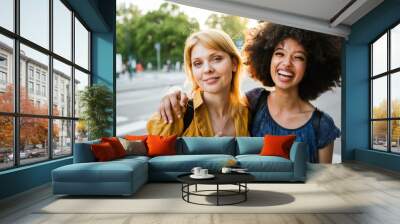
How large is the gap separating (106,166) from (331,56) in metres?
5.80

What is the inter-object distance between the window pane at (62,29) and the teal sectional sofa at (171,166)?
2061mm

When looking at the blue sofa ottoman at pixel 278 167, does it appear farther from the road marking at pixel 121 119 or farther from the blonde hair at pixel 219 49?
the road marking at pixel 121 119

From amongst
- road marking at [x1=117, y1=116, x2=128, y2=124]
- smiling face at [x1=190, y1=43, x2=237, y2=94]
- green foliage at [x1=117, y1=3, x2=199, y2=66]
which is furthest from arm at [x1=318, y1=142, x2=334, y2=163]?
road marking at [x1=117, y1=116, x2=128, y2=124]

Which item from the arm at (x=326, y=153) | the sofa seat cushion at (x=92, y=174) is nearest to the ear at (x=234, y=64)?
the arm at (x=326, y=153)

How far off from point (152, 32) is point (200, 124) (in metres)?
2.34

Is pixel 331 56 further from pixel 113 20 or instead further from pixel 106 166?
pixel 106 166

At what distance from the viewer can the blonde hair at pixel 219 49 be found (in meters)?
8.29

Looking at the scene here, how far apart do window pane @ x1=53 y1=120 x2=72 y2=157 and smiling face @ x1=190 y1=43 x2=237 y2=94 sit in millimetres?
2737

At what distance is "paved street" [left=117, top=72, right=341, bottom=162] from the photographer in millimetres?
8539

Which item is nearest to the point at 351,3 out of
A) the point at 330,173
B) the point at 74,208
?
the point at 330,173

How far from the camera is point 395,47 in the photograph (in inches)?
316

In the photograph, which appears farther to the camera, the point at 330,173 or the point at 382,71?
the point at 382,71

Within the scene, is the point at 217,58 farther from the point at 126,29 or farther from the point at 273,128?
the point at 126,29

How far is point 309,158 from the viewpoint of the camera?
27.6 ft
